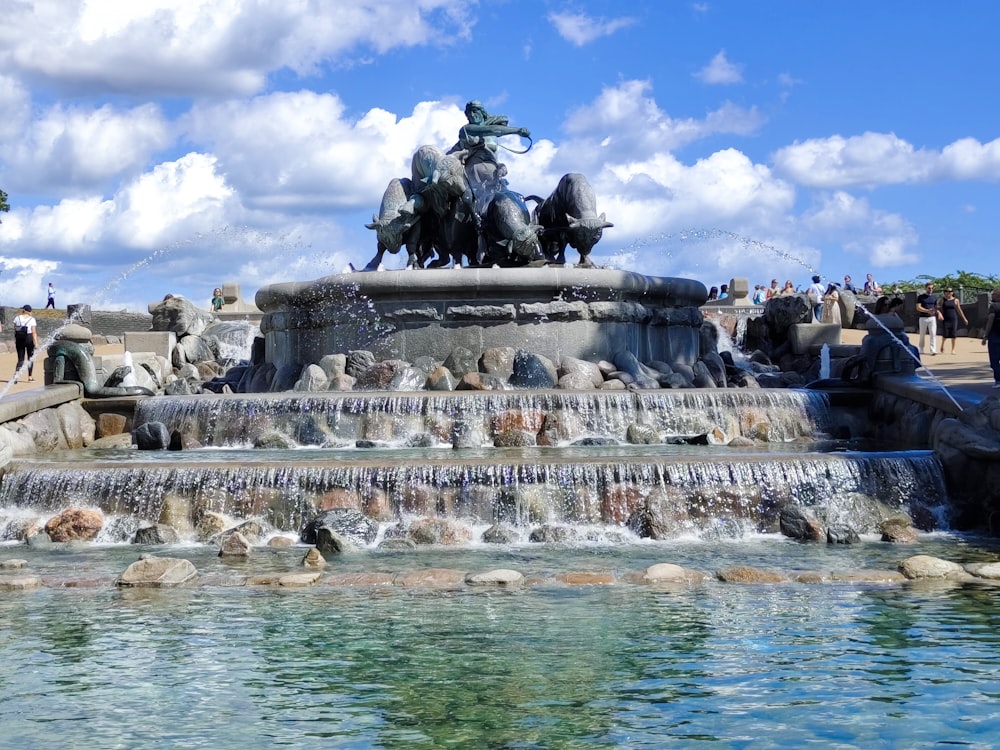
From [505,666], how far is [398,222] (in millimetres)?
15063

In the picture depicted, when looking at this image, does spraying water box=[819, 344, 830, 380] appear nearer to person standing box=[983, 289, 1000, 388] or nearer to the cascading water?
the cascading water

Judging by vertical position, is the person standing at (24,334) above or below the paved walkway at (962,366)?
above

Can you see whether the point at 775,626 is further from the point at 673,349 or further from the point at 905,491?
the point at 673,349

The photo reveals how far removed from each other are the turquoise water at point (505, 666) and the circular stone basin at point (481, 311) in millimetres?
10350

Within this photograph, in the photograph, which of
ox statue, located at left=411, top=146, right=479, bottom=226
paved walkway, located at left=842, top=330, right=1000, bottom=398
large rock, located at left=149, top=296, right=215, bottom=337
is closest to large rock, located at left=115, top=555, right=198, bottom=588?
paved walkway, located at left=842, top=330, right=1000, bottom=398

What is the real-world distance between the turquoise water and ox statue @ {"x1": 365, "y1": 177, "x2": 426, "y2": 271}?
40.5 feet

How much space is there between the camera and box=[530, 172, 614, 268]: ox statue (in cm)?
2100

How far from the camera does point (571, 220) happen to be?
68.8 ft

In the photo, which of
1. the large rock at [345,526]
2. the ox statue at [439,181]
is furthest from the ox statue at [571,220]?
the large rock at [345,526]

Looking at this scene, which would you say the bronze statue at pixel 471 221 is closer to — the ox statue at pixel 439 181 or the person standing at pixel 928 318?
the ox statue at pixel 439 181

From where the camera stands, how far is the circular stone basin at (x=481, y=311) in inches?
743

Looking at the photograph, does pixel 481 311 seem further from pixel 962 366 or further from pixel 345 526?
pixel 962 366

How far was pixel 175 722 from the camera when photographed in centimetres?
541

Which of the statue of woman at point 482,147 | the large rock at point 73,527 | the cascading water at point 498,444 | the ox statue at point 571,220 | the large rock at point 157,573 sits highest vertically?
the statue of woman at point 482,147
